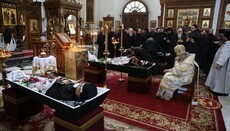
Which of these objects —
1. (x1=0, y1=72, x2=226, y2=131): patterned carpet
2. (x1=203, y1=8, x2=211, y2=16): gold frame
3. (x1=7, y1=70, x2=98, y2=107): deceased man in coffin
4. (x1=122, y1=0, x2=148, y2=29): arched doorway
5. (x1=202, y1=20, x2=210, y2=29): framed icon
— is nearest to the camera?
(x1=7, y1=70, x2=98, y2=107): deceased man in coffin

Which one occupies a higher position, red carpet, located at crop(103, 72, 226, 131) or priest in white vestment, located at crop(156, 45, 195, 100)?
priest in white vestment, located at crop(156, 45, 195, 100)

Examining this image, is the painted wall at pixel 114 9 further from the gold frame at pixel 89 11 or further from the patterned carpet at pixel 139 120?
the patterned carpet at pixel 139 120

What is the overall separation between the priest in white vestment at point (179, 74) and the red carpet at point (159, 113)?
10.7 inches

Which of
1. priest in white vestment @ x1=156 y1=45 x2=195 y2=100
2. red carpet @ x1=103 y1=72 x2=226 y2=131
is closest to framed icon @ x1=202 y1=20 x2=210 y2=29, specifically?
red carpet @ x1=103 y1=72 x2=226 y2=131

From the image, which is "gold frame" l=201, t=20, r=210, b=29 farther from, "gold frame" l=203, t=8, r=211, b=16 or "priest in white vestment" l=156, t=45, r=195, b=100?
"priest in white vestment" l=156, t=45, r=195, b=100

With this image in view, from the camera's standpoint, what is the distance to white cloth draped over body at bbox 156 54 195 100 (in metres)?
3.71

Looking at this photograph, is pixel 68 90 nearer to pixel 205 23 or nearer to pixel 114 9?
pixel 205 23

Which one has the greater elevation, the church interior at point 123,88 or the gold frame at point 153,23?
the gold frame at point 153,23

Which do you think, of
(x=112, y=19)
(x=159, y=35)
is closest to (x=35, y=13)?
(x=112, y=19)

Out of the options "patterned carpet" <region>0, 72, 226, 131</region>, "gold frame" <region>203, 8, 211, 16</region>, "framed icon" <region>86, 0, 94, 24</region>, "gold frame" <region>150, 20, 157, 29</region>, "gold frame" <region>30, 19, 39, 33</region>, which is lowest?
"patterned carpet" <region>0, 72, 226, 131</region>

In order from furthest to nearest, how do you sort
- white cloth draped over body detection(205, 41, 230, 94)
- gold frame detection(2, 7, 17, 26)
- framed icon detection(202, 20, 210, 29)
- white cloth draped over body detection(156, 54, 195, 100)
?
framed icon detection(202, 20, 210, 29) < gold frame detection(2, 7, 17, 26) < white cloth draped over body detection(205, 41, 230, 94) < white cloth draped over body detection(156, 54, 195, 100)

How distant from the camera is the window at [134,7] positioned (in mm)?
15930

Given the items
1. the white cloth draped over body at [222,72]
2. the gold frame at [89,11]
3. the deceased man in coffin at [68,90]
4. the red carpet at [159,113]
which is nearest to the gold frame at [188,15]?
the white cloth draped over body at [222,72]

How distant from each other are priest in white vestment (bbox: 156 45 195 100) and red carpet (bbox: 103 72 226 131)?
0.27 m
